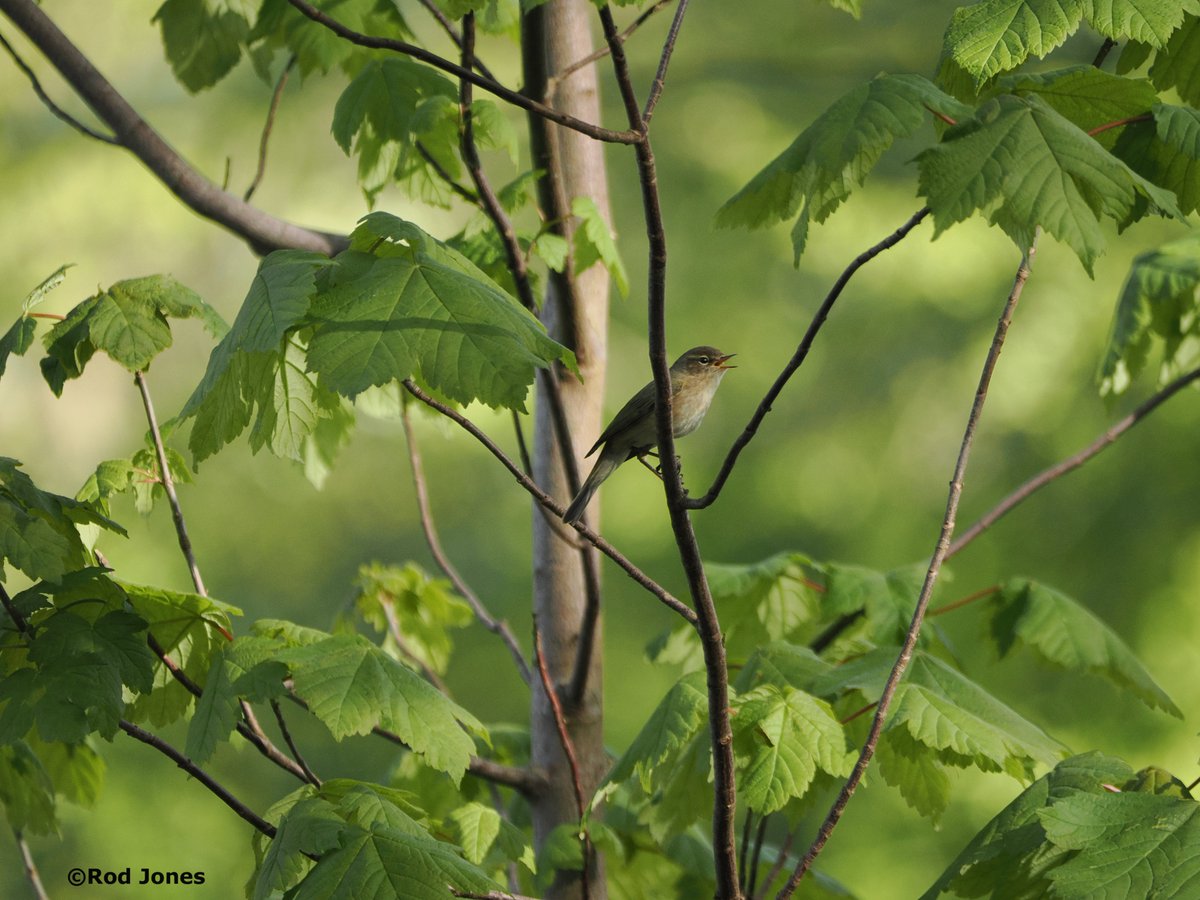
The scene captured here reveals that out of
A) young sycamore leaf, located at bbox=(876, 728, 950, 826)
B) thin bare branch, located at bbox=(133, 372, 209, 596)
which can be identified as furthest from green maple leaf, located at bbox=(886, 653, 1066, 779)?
thin bare branch, located at bbox=(133, 372, 209, 596)

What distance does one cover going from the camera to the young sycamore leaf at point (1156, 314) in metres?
2.38

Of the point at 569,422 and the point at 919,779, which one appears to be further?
the point at 569,422

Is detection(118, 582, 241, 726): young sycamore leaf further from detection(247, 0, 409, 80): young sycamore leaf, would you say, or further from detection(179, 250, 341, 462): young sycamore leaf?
detection(247, 0, 409, 80): young sycamore leaf

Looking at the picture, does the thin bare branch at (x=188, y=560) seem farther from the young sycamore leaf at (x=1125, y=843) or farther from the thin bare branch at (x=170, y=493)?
the young sycamore leaf at (x=1125, y=843)

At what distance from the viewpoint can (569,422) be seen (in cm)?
207

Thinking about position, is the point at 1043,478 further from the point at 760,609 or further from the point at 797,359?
the point at 797,359

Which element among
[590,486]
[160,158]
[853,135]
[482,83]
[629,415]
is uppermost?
[160,158]

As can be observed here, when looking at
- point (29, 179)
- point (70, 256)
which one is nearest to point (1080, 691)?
point (70, 256)

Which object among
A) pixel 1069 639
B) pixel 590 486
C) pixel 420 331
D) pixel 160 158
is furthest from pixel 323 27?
pixel 1069 639

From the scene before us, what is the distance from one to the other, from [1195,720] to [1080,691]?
57 cm

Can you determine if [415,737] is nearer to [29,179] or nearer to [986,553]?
[986,553]

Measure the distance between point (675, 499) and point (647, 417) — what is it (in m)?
1.06

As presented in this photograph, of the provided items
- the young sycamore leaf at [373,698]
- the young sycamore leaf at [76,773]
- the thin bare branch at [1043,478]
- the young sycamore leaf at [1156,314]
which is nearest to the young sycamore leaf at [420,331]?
the young sycamore leaf at [373,698]

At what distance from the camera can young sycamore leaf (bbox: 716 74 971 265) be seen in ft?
3.59
